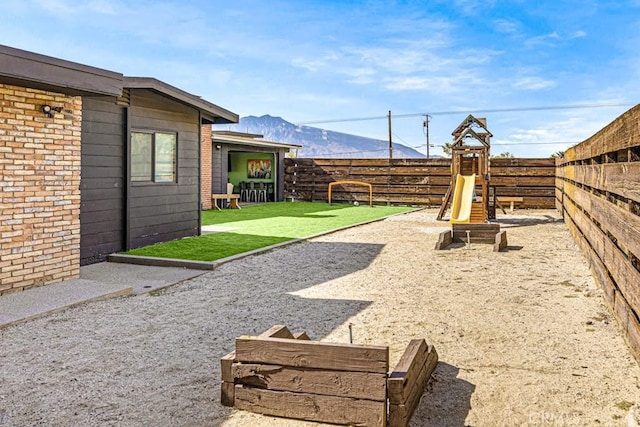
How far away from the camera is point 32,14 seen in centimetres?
1197

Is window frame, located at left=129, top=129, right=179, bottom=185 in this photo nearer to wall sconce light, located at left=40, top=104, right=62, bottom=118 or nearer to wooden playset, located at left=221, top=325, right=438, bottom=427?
wall sconce light, located at left=40, top=104, right=62, bottom=118

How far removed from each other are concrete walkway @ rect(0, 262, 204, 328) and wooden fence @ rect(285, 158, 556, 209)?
16.1m

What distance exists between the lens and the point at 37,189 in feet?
22.0

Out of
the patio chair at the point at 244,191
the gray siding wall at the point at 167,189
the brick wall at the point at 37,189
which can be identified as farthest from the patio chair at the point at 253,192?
the brick wall at the point at 37,189

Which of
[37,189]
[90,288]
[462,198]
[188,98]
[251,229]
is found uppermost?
[188,98]

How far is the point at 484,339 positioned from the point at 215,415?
8.63 feet

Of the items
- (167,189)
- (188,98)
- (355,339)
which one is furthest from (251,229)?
(355,339)

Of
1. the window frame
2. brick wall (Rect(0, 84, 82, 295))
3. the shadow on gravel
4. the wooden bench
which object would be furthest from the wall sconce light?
the wooden bench

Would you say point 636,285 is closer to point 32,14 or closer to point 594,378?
point 594,378

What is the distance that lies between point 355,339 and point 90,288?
3.77 meters

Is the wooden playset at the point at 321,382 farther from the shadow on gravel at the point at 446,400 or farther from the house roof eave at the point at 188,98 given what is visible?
the house roof eave at the point at 188,98

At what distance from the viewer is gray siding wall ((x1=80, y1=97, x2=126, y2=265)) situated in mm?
8609

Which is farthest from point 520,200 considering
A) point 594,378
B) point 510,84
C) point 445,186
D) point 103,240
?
point 510,84

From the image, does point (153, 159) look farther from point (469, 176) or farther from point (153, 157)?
point (469, 176)
